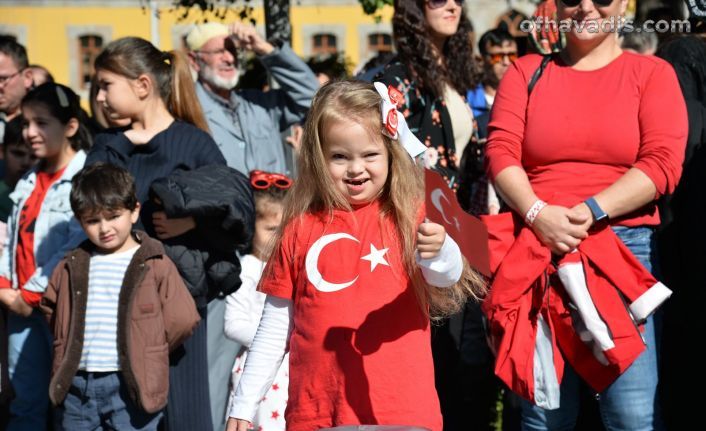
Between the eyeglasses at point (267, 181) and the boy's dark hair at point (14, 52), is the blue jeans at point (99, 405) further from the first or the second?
the boy's dark hair at point (14, 52)

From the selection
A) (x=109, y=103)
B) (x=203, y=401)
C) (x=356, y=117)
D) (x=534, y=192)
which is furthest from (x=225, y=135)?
(x=356, y=117)

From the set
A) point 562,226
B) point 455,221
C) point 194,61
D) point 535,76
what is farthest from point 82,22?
point 455,221

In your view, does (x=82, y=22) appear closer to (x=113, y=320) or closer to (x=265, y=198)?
(x=265, y=198)

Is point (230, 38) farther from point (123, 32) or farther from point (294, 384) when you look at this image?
point (123, 32)

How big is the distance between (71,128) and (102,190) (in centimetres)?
140

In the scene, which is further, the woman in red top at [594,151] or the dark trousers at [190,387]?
the dark trousers at [190,387]

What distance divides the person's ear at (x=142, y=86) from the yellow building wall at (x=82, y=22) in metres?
30.5

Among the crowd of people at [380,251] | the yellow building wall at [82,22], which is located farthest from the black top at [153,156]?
the yellow building wall at [82,22]

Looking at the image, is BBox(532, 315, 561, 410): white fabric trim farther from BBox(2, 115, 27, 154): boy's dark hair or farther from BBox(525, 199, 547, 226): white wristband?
BBox(2, 115, 27, 154): boy's dark hair

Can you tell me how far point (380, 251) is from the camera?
12.1 feet

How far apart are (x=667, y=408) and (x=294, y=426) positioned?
2432mm

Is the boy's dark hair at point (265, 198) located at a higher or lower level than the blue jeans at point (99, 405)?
higher

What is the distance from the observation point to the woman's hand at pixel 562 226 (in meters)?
4.35

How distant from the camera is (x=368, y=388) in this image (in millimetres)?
3586
